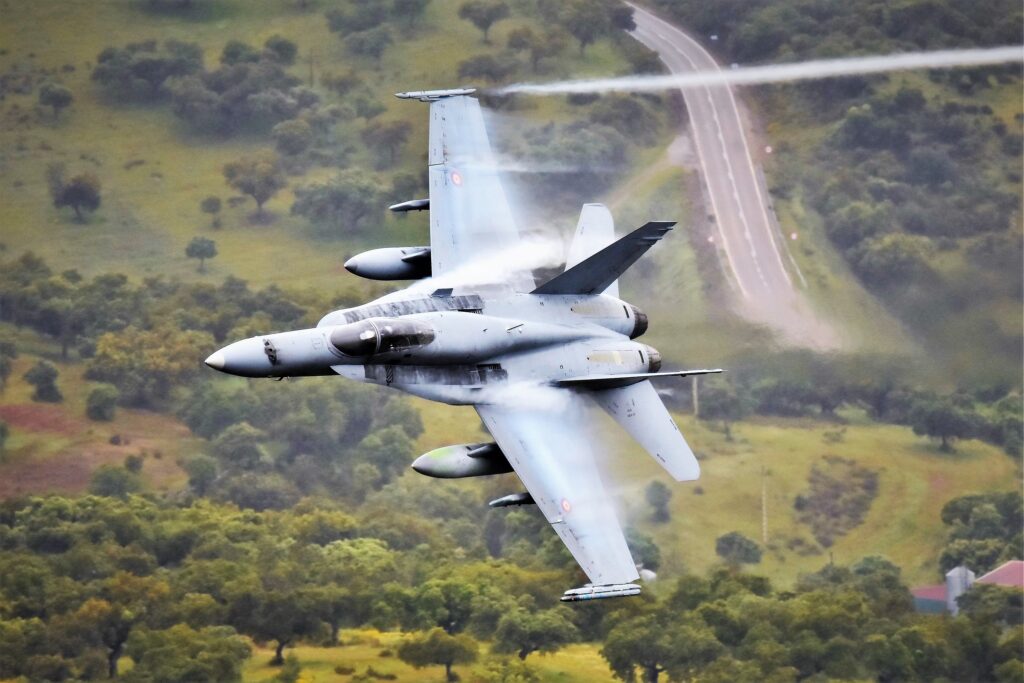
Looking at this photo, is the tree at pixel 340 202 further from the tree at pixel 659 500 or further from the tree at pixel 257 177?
the tree at pixel 659 500

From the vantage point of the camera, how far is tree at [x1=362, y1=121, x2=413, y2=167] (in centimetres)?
10019

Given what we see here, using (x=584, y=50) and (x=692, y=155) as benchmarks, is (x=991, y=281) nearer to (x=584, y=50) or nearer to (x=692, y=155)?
(x=692, y=155)

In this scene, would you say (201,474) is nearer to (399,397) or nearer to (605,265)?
(399,397)

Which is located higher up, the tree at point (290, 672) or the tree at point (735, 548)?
the tree at point (735, 548)

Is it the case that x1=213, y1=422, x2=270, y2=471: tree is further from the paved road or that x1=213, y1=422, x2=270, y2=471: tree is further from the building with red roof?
the building with red roof

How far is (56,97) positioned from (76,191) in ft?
25.1

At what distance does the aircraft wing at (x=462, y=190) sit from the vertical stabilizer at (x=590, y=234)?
3.83 ft

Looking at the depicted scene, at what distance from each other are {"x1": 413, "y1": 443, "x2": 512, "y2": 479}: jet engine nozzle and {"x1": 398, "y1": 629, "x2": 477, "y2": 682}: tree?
3937 centimetres

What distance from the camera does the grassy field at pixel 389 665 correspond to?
7431 centimetres

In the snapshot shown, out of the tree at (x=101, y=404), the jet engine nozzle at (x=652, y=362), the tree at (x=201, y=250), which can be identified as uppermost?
the tree at (x=201, y=250)

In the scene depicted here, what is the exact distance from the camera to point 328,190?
96875 mm

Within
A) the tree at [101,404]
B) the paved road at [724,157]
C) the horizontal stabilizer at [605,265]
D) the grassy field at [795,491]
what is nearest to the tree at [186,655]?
the grassy field at [795,491]

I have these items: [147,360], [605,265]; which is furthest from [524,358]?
[147,360]

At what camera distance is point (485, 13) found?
301ft
